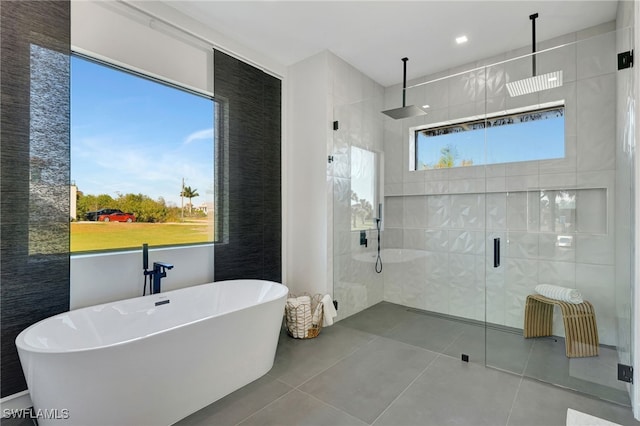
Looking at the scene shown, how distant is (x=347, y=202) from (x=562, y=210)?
6.33 feet

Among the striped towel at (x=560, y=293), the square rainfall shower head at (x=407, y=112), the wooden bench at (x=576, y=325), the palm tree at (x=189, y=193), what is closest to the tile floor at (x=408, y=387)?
the wooden bench at (x=576, y=325)

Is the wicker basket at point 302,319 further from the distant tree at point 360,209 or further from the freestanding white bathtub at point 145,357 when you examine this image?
the distant tree at point 360,209

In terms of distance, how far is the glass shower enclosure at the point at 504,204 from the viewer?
216cm

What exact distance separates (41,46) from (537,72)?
3.66m

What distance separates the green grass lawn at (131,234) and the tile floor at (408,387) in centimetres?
136

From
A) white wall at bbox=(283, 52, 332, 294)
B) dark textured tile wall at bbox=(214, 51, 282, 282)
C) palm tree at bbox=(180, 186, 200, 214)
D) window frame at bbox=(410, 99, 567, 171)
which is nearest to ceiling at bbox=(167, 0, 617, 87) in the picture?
white wall at bbox=(283, 52, 332, 294)

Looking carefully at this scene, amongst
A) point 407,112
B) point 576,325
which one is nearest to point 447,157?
point 407,112

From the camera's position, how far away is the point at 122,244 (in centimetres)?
245

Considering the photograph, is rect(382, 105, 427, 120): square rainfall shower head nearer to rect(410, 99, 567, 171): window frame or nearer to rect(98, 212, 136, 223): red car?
rect(410, 99, 567, 171): window frame

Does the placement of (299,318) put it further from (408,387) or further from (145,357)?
(145,357)

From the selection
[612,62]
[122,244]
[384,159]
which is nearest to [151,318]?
[122,244]

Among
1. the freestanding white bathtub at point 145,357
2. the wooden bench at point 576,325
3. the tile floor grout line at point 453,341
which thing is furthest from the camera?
the tile floor grout line at point 453,341

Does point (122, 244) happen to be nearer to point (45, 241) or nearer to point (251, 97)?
point (45, 241)

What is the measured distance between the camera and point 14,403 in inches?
71.4
